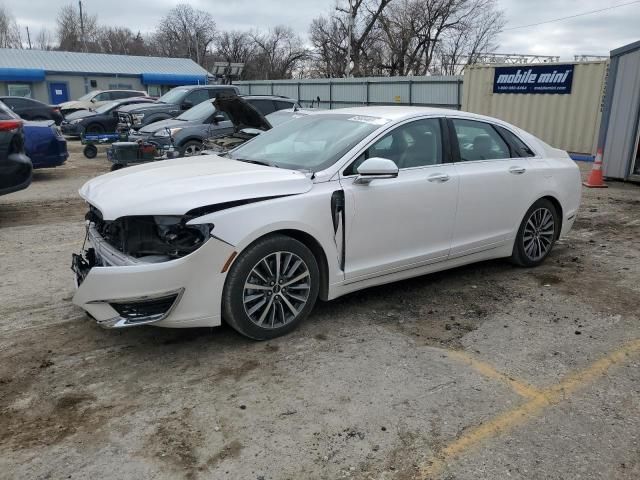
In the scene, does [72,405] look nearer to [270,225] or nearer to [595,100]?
[270,225]

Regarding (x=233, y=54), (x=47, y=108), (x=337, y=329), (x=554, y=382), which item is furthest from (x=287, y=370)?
(x=233, y=54)

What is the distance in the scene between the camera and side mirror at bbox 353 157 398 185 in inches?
158

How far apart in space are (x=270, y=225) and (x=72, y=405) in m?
1.61

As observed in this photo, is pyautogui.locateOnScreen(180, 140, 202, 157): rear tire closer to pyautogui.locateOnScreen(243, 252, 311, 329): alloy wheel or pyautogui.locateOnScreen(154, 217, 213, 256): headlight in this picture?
pyautogui.locateOnScreen(243, 252, 311, 329): alloy wheel

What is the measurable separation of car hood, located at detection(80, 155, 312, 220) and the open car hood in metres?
4.22

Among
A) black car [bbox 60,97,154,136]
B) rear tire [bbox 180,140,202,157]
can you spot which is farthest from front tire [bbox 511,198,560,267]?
black car [bbox 60,97,154,136]

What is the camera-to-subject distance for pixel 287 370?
3.59 m

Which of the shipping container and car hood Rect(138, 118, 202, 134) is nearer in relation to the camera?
car hood Rect(138, 118, 202, 134)

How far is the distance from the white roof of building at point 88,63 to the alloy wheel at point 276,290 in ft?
137

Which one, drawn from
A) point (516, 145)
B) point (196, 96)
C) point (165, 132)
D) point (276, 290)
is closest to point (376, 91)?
point (196, 96)

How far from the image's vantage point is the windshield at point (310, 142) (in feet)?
14.1

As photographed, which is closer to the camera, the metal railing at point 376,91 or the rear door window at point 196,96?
the rear door window at point 196,96

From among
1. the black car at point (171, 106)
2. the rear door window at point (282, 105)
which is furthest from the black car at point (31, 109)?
the rear door window at point (282, 105)

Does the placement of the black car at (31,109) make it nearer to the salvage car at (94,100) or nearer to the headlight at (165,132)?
the salvage car at (94,100)
